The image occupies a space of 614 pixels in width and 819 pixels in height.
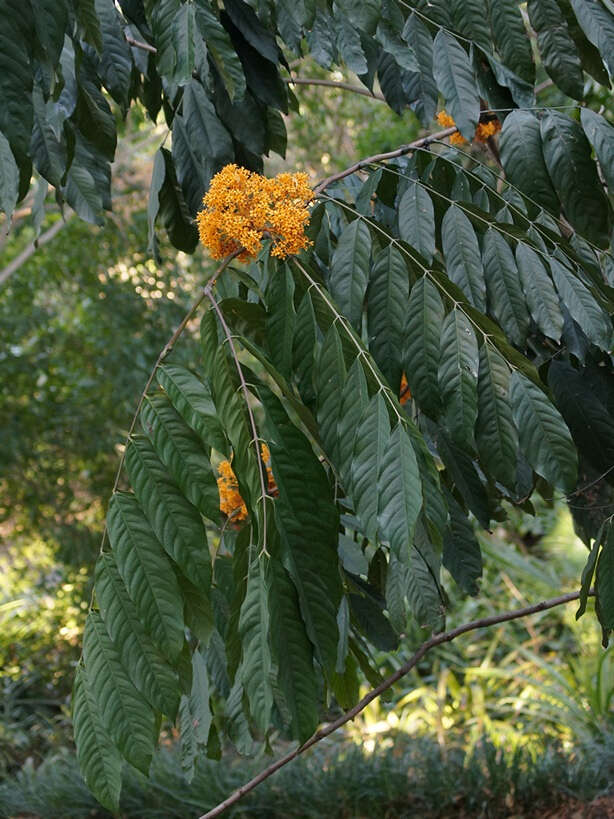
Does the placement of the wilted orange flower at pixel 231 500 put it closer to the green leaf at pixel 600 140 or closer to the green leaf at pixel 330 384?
the green leaf at pixel 330 384

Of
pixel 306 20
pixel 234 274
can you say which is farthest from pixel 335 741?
pixel 306 20

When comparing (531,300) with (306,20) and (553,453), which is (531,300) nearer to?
(553,453)

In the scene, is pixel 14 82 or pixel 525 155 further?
pixel 525 155

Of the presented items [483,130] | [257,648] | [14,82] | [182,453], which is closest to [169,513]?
[182,453]

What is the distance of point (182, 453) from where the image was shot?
113cm

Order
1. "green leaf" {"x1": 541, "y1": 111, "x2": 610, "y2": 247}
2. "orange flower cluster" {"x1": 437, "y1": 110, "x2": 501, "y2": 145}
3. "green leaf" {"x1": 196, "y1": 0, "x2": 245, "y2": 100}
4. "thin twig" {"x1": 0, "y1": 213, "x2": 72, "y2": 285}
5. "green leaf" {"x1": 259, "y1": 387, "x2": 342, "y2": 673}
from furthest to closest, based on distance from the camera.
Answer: "thin twig" {"x1": 0, "y1": 213, "x2": 72, "y2": 285}
"orange flower cluster" {"x1": 437, "y1": 110, "x2": 501, "y2": 145}
"green leaf" {"x1": 541, "y1": 111, "x2": 610, "y2": 247}
"green leaf" {"x1": 196, "y1": 0, "x2": 245, "y2": 100}
"green leaf" {"x1": 259, "y1": 387, "x2": 342, "y2": 673}

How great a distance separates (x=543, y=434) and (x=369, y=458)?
0.25 meters

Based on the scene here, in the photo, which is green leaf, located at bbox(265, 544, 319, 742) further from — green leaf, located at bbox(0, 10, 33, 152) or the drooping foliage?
green leaf, located at bbox(0, 10, 33, 152)

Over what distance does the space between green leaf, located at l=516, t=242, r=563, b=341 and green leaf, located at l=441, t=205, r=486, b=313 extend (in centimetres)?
6

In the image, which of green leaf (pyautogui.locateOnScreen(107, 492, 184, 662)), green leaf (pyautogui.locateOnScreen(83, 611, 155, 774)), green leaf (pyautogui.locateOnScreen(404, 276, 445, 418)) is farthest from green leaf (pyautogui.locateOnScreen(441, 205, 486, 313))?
green leaf (pyautogui.locateOnScreen(83, 611, 155, 774))

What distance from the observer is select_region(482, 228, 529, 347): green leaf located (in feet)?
4.39

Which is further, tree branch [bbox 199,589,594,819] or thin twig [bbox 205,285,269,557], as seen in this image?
tree branch [bbox 199,589,594,819]

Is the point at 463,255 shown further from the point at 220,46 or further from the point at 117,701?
the point at 117,701

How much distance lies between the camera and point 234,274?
1407 millimetres
